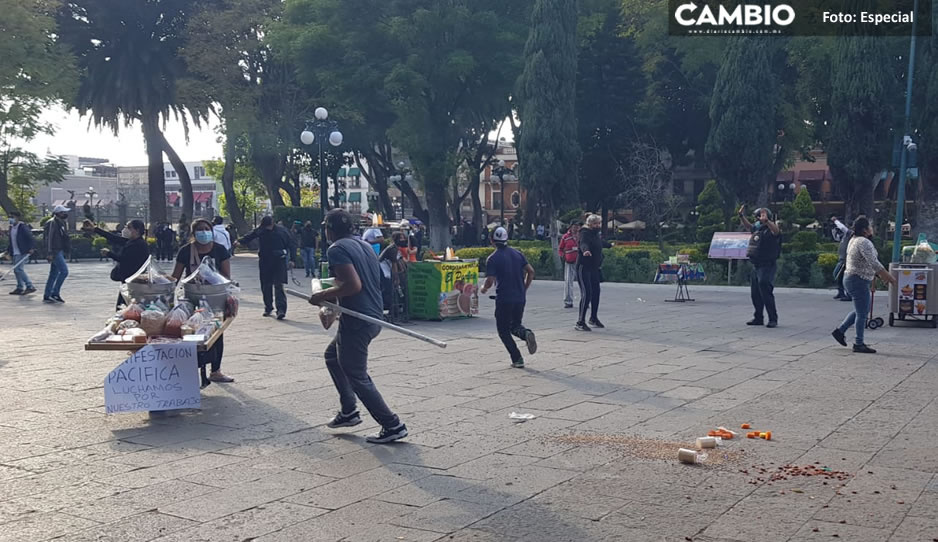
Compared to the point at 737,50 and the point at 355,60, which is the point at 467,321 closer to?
the point at 737,50

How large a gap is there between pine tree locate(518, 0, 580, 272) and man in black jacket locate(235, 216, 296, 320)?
18602 millimetres

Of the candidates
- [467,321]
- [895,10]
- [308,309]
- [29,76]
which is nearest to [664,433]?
[467,321]

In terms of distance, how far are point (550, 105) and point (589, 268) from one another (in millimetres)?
20828

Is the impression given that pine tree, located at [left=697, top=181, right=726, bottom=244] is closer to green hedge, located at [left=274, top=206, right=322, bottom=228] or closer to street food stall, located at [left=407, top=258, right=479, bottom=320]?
street food stall, located at [left=407, top=258, right=479, bottom=320]

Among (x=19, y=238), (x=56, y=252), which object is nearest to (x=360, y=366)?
(x=56, y=252)

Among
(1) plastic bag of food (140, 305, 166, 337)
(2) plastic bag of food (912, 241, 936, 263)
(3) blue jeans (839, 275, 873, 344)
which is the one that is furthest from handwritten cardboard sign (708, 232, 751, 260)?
(1) plastic bag of food (140, 305, 166, 337)

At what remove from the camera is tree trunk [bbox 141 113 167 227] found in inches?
1623

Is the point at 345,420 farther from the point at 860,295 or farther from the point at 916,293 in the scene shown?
the point at 916,293

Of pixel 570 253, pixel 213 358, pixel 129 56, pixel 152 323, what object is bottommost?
pixel 213 358

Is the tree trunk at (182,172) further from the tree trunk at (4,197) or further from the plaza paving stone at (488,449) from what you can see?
the plaza paving stone at (488,449)

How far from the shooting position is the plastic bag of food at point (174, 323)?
310 inches

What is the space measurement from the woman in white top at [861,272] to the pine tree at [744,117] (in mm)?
22742

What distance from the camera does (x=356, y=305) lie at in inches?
265

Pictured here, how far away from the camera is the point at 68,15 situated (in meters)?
39.3
